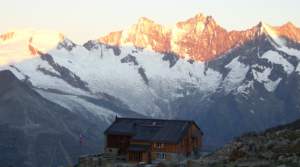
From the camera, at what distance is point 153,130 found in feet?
366

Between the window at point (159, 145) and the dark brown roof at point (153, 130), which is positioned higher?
the dark brown roof at point (153, 130)

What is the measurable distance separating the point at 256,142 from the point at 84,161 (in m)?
29.8

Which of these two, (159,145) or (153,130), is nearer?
(159,145)

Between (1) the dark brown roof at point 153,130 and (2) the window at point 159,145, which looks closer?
(2) the window at point 159,145

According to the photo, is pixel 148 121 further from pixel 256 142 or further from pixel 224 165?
pixel 224 165

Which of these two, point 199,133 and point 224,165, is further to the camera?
point 199,133

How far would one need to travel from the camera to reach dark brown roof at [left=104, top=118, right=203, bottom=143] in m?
109

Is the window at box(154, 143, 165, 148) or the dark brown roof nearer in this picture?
the window at box(154, 143, 165, 148)

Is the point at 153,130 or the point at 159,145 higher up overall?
the point at 153,130

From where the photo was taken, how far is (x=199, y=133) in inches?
4651

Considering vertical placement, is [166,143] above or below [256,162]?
above

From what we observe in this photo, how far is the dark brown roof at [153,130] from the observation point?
10938 cm

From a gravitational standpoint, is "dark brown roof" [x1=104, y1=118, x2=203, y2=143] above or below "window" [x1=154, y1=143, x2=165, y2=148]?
above

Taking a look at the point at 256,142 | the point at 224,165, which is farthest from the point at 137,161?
the point at 224,165
